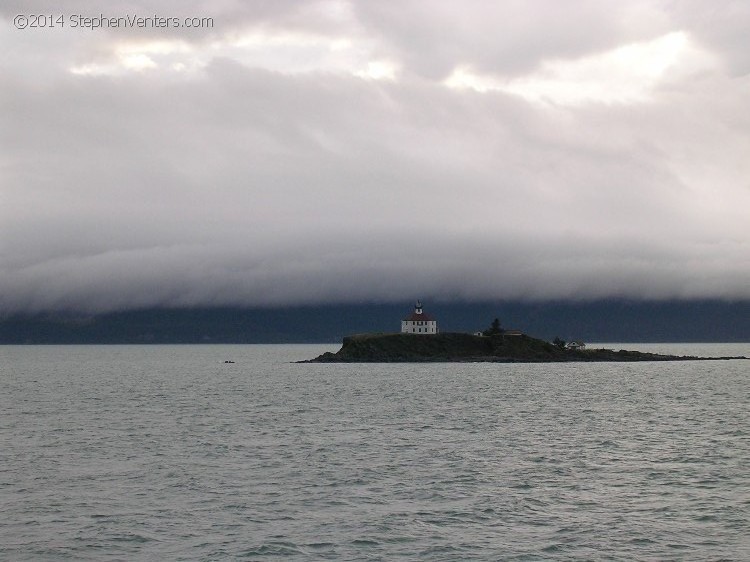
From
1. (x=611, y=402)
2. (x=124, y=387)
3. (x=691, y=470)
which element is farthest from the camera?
(x=124, y=387)

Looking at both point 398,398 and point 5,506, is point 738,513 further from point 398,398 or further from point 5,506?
point 398,398

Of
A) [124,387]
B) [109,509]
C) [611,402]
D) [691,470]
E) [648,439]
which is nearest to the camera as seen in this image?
[109,509]

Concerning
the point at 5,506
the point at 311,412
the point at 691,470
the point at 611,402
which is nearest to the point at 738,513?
the point at 691,470

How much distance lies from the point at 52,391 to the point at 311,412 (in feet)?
204

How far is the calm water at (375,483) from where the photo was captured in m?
33.6

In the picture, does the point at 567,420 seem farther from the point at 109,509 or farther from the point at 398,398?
the point at 109,509

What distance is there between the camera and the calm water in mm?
33562

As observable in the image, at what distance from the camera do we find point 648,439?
217 ft

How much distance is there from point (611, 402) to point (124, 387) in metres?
83.7

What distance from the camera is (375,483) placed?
150 feet

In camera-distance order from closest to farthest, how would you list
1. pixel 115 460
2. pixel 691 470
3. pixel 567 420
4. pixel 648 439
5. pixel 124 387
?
pixel 691 470
pixel 115 460
pixel 648 439
pixel 567 420
pixel 124 387

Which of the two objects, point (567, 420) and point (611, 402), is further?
point (611, 402)

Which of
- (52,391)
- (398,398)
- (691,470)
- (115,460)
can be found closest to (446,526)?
(691,470)

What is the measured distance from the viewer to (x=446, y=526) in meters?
36.3
